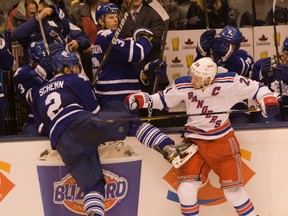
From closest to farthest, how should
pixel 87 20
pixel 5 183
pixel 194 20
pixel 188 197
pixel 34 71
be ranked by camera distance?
pixel 188 197
pixel 5 183
pixel 34 71
pixel 87 20
pixel 194 20

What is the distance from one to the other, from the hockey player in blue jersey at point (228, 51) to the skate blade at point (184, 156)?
663 mm

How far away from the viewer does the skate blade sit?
5121 mm

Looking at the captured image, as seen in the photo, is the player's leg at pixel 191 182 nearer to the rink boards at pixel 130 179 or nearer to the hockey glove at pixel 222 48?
the rink boards at pixel 130 179

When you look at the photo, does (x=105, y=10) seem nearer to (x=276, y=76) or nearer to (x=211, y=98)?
(x=211, y=98)

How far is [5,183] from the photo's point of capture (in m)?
5.31

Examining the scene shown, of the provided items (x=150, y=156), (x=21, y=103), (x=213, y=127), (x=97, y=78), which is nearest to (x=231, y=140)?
(x=213, y=127)

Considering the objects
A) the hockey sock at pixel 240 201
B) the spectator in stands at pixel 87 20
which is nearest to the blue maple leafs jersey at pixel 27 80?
the spectator in stands at pixel 87 20

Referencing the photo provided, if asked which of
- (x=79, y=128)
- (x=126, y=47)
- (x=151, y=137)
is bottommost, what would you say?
(x=151, y=137)

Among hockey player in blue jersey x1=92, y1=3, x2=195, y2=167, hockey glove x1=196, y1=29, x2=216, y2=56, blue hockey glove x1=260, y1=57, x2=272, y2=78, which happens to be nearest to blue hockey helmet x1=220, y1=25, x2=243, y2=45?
hockey glove x1=196, y1=29, x2=216, y2=56

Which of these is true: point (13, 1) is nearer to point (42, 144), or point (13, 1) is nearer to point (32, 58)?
point (32, 58)

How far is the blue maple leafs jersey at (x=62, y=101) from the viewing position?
→ 16.6ft

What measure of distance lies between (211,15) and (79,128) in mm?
1934

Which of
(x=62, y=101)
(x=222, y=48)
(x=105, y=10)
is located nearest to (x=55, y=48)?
(x=105, y=10)

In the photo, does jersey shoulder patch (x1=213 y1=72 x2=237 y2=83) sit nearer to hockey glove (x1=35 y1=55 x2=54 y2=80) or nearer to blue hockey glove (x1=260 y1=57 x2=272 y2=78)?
blue hockey glove (x1=260 y1=57 x2=272 y2=78)
